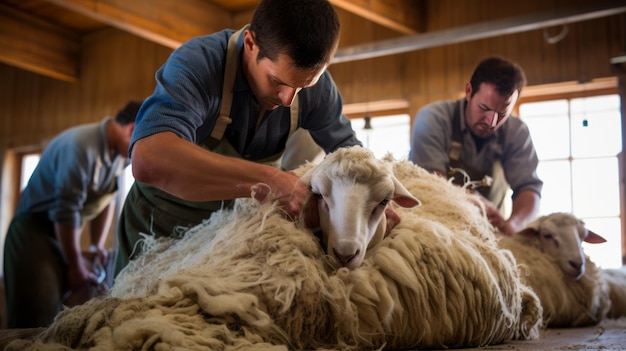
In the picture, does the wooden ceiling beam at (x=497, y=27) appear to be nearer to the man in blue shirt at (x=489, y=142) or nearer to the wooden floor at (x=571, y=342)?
the man in blue shirt at (x=489, y=142)

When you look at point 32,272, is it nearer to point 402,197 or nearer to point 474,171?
point 474,171

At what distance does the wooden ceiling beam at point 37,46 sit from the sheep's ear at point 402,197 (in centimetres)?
804

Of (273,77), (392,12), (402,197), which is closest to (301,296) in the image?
(402,197)

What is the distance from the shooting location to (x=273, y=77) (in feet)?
8.06

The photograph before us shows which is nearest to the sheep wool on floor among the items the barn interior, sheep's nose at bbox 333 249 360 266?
sheep's nose at bbox 333 249 360 266

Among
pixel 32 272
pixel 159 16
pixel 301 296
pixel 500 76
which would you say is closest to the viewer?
pixel 301 296

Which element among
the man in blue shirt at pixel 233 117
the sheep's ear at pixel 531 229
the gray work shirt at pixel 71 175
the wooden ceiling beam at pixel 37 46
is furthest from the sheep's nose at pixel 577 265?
the wooden ceiling beam at pixel 37 46

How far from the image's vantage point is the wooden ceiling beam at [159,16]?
22.9ft

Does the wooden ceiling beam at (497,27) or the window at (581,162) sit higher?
the wooden ceiling beam at (497,27)

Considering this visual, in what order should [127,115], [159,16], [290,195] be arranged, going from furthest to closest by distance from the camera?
[159,16] → [127,115] → [290,195]

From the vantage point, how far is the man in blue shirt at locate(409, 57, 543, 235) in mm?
3658

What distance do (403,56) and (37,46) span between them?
491 cm

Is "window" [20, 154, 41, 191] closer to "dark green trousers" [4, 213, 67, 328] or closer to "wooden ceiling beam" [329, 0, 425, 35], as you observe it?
"wooden ceiling beam" [329, 0, 425, 35]

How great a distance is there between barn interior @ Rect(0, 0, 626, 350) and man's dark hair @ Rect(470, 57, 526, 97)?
8.52 feet
